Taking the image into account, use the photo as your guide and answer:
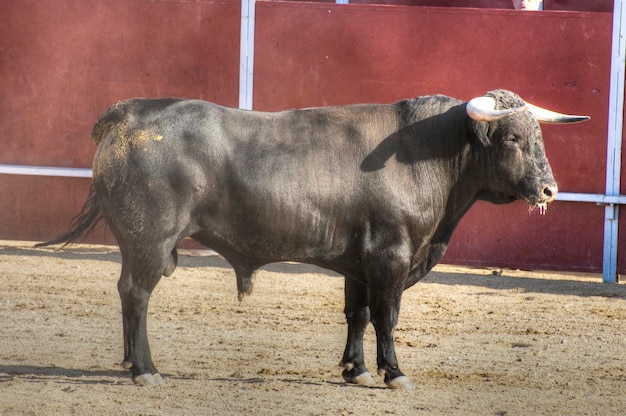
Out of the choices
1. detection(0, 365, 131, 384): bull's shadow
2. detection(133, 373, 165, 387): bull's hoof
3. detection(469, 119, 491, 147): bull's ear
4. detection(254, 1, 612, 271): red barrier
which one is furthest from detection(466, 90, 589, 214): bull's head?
detection(254, 1, 612, 271): red barrier

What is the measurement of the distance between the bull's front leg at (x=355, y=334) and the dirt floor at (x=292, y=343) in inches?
3.6

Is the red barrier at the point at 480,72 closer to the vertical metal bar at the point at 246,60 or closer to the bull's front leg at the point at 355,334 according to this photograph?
the vertical metal bar at the point at 246,60

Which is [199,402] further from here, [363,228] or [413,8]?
[413,8]

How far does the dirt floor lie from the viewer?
17.9 feet

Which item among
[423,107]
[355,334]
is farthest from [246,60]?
[355,334]

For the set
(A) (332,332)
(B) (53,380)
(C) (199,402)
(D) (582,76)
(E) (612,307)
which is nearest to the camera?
(C) (199,402)

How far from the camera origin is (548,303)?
27.2 feet

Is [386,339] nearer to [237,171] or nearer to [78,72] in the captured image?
[237,171]

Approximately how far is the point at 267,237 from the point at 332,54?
4358 mm

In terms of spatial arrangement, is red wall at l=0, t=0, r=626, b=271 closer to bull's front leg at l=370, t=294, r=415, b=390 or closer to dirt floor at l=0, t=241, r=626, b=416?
dirt floor at l=0, t=241, r=626, b=416

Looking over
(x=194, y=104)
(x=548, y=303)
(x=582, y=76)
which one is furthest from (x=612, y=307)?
(x=194, y=104)

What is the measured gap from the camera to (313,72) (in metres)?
9.84

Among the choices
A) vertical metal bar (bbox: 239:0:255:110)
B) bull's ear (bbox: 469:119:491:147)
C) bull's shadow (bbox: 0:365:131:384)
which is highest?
vertical metal bar (bbox: 239:0:255:110)

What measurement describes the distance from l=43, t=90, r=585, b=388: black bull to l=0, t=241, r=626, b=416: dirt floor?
335 millimetres
